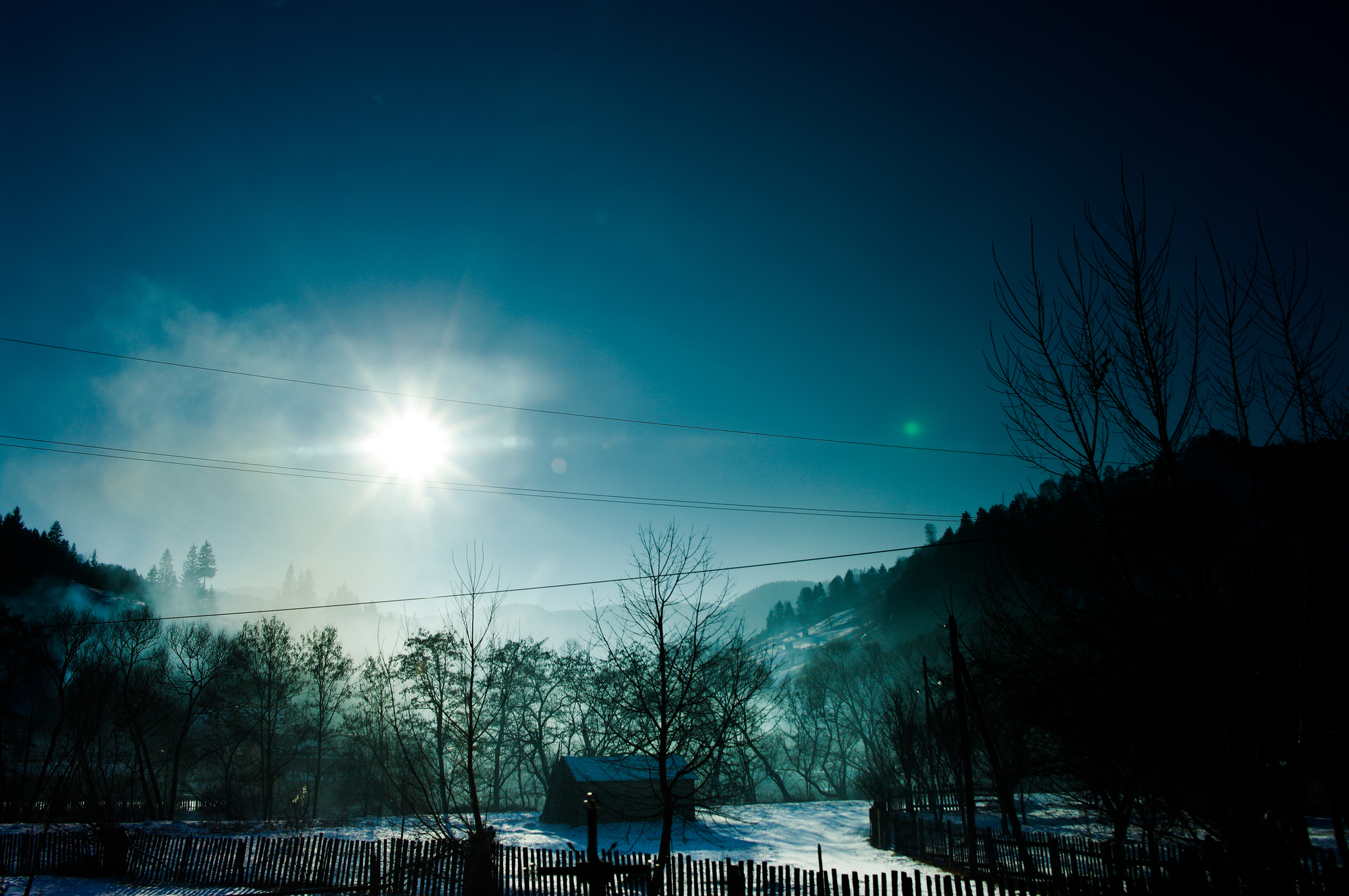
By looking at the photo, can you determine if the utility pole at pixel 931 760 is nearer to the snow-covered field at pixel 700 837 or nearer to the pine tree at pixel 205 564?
the snow-covered field at pixel 700 837

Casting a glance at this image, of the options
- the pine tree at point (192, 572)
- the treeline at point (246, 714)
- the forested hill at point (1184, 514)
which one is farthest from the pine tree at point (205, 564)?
the forested hill at point (1184, 514)

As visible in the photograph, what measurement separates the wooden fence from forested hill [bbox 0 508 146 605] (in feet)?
312

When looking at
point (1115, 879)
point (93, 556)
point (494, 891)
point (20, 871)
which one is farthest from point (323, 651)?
point (93, 556)

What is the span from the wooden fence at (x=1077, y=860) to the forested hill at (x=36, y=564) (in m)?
95.2

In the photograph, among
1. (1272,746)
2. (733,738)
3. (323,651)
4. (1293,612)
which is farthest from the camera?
(323,651)

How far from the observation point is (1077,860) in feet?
60.6

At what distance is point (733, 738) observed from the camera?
13.9 metres

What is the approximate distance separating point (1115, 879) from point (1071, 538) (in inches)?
320

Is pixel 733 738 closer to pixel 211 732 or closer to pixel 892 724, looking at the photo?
pixel 892 724

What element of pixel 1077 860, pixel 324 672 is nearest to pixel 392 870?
pixel 1077 860

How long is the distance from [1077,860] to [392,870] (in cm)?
1975

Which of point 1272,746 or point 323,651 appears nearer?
point 1272,746

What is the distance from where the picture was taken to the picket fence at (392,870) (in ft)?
38.8

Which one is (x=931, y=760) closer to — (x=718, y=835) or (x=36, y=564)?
(x=718, y=835)
